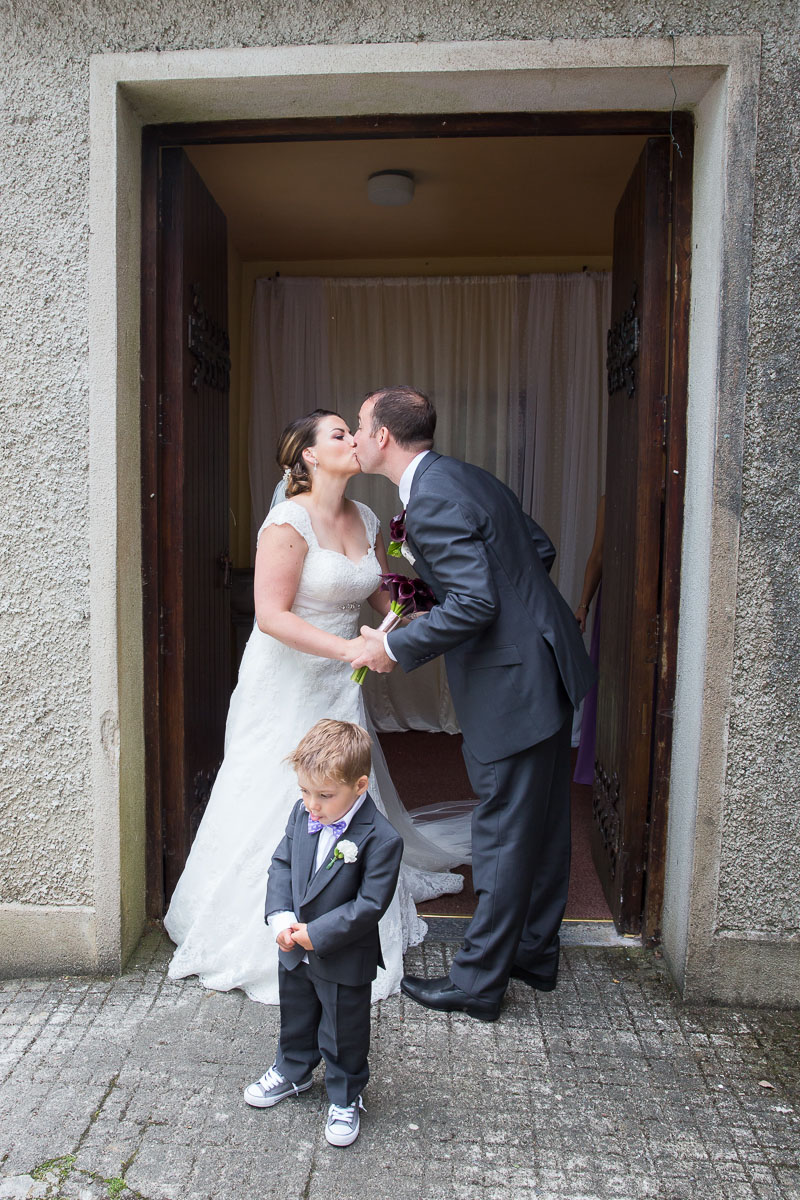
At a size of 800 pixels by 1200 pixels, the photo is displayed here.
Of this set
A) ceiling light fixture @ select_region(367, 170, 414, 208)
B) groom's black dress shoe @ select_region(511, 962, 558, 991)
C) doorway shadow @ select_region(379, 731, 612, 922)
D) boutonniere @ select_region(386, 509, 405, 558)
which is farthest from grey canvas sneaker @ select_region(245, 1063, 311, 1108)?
ceiling light fixture @ select_region(367, 170, 414, 208)

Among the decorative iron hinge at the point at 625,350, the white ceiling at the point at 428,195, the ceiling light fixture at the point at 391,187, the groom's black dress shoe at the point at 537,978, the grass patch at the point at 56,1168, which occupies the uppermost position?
the white ceiling at the point at 428,195

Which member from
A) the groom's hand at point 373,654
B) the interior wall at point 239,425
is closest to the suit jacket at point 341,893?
the groom's hand at point 373,654

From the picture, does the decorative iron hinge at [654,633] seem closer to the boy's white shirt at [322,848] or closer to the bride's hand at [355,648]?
the bride's hand at [355,648]

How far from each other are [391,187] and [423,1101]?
4.23 m

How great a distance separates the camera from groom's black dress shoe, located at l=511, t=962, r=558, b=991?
129 inches

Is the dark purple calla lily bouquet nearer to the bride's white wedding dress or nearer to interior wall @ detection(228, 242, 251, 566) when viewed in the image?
the bride's white wedding dress

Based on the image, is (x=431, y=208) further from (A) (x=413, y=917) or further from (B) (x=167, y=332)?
(A) (x=413, y=917)

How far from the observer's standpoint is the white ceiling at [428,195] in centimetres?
449

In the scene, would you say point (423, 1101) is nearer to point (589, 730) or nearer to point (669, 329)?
point (669, 329)

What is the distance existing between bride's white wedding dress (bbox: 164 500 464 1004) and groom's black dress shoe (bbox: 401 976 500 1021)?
0.08 meters

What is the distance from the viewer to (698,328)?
3.18 m

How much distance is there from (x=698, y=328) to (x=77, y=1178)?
317 centimetres

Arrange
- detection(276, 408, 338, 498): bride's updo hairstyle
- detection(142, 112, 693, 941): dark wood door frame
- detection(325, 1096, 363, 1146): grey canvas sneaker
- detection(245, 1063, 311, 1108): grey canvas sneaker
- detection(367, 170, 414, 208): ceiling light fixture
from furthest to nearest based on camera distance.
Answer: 1. detection(367, 170, 414, 208): ceiling light fixture
2. detection(276, 408, 338, 498): bride's updo hairstyle
3. detection(142, 112, 693, 941): dark wood door frame
4. detection(245, 1063, 311, 1108): grey canvas sneaker
5. detection(325, 1096, 363, 1146): grey canvas sneaker

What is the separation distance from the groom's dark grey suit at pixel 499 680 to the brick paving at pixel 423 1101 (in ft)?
1.22
